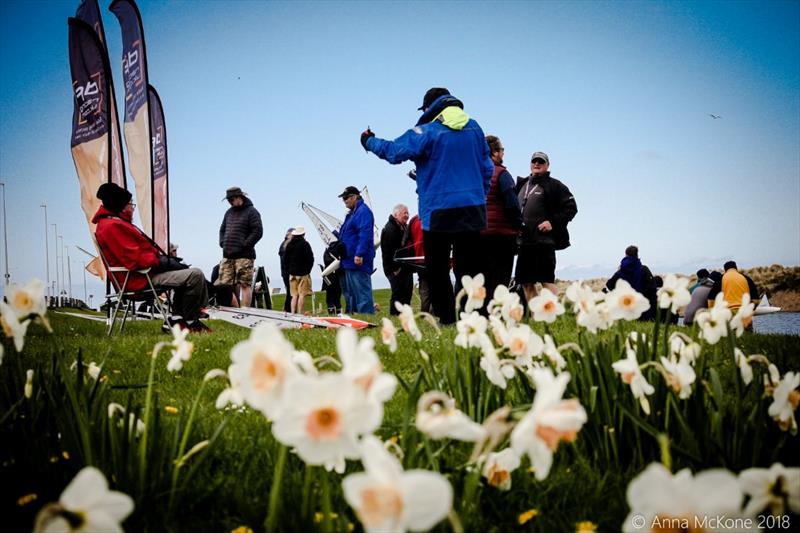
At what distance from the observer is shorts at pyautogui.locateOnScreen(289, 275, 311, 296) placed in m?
10.7

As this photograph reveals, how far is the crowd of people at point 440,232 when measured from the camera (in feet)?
16.2

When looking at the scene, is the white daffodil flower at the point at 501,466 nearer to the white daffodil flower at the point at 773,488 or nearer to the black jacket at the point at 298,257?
the white daffodil flower at the point at 773,488

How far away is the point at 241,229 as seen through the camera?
9445 millimetres

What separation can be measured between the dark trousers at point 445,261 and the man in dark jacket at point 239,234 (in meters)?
5.37

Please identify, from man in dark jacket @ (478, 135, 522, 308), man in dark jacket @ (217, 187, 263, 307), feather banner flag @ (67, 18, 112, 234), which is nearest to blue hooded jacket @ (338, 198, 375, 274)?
man in dark jacket @ (217, 187, 263, 307)

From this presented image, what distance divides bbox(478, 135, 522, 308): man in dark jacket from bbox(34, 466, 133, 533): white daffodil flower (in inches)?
183

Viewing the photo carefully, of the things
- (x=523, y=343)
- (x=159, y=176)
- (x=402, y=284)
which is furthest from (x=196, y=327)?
(x=159, y=176)

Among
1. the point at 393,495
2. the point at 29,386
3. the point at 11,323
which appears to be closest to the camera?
the point at 393,495

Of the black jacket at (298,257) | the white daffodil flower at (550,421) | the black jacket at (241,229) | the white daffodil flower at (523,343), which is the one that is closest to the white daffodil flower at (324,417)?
the white daffodil flower at (550,421)

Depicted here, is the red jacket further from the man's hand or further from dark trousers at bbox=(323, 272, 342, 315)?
dark trousers at bbox=(323, 272, 342, 315)

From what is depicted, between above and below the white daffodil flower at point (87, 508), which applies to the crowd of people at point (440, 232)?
above

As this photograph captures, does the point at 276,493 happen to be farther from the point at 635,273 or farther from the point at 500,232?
the point at 635,273

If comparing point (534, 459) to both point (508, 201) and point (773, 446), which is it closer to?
point (773, 446)

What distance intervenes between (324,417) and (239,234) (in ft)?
30.6
